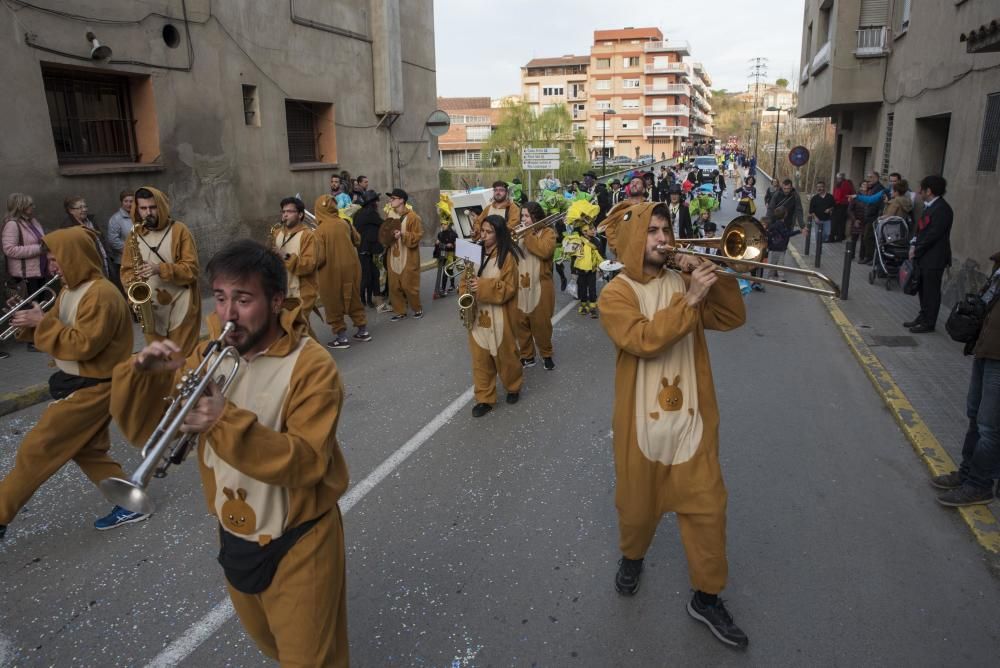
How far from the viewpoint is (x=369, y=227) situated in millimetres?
11273

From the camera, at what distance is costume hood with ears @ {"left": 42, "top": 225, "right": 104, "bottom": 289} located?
3.96 m

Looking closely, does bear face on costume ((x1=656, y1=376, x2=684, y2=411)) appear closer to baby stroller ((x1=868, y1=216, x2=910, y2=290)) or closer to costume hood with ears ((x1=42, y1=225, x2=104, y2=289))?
costume hood with ears ((x1=42, y1=225, x2=104, y2=289))

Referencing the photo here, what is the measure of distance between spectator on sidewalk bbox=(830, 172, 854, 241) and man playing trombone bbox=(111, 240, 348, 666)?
60.0ft

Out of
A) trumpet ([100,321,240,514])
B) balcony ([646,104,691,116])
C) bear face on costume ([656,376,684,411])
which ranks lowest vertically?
bear face on costume ([656,376,684,411])

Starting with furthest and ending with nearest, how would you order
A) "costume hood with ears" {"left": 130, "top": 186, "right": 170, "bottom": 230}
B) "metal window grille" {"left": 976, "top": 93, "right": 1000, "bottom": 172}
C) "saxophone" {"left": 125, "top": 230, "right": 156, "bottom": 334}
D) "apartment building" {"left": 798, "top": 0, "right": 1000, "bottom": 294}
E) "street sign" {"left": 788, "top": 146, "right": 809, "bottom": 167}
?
"street sign" {"left": 788, "top": 146, "right": 809, "bottom": 167} → "apartment building" {"left": 798, "top": 0, "right": 1000, "bottom": 294} → "metal window grille" {"left": 976, "top": 93, "right": 1000, "bottom": 172} → "costume hood with ears" {"left": 130, "top": 186, "right": 170, "bottom": 230} → "saxophone" {"left": 125, "top": 230, "right": 156, "bottom": 334}

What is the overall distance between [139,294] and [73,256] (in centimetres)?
154

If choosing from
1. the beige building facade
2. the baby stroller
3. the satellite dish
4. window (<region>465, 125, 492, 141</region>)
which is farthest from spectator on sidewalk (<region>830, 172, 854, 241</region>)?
window (<region>465, 125, 492, 141</region>)

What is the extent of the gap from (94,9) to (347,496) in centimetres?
903

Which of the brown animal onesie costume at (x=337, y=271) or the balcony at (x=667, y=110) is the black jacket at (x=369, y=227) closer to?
the brown animal onesie costume at (x=337, y=271)

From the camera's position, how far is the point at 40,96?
932cm

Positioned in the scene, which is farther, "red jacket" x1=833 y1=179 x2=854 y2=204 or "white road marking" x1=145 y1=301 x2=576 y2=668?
"red jacket" x1=833 y1=179 x2=854 y2=204

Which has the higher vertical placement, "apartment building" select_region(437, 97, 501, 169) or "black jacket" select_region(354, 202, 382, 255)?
"apartment building" select_region(437, 97, 501, 169)

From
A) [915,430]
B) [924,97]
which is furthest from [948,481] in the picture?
[924,97]

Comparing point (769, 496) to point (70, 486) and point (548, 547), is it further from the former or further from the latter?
point (70, 486)
